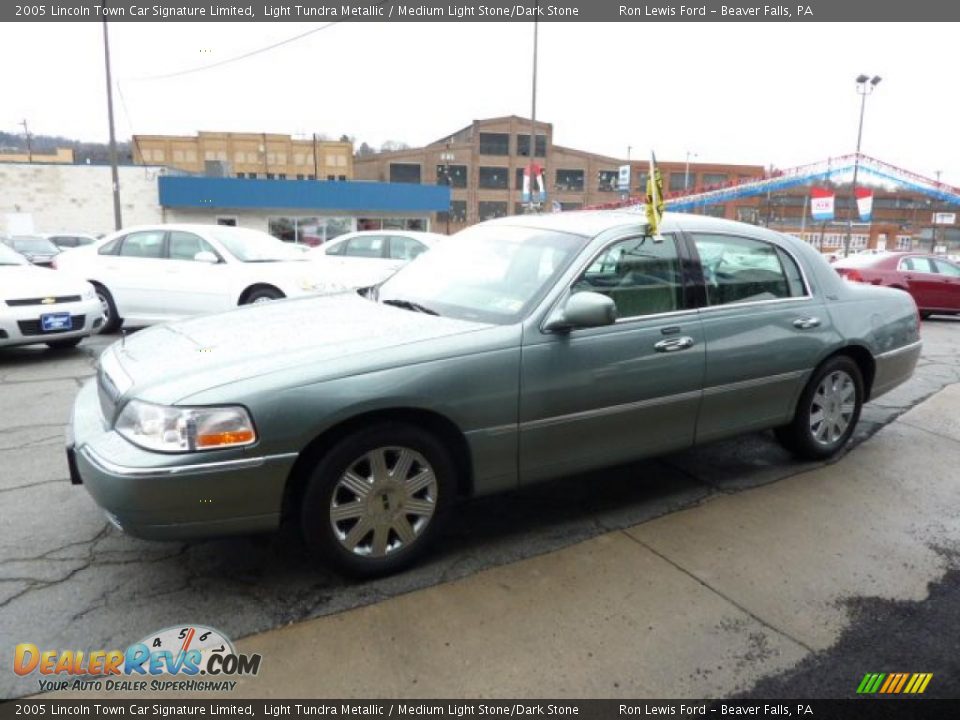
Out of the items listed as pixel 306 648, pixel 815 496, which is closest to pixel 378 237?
pixel 815 496

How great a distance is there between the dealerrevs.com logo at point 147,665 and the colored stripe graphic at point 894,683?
7.21ft

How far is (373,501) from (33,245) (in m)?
22.7

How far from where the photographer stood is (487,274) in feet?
12.2

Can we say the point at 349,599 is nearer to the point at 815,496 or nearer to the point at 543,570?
the point at 543,570

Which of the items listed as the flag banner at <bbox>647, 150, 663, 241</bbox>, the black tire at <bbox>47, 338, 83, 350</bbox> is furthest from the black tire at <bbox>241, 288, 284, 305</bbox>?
the flag banner at <bbox>647, 150, 663, 241</bbox>

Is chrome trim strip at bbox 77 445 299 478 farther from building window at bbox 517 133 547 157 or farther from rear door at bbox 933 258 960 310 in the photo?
building window at bbox 517 133 547 157

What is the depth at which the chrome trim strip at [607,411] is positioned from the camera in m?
3.24

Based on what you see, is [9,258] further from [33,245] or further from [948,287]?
[948,287]

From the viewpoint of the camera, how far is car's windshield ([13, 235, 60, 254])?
20516mm

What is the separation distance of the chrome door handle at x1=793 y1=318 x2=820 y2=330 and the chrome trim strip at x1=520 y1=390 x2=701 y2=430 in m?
0.95

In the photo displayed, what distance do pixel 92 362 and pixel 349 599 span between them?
578 centimetres

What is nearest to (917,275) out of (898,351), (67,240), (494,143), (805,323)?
(898,351)

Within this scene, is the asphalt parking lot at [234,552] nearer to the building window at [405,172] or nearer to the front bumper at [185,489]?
the front bumper at [185,489]
